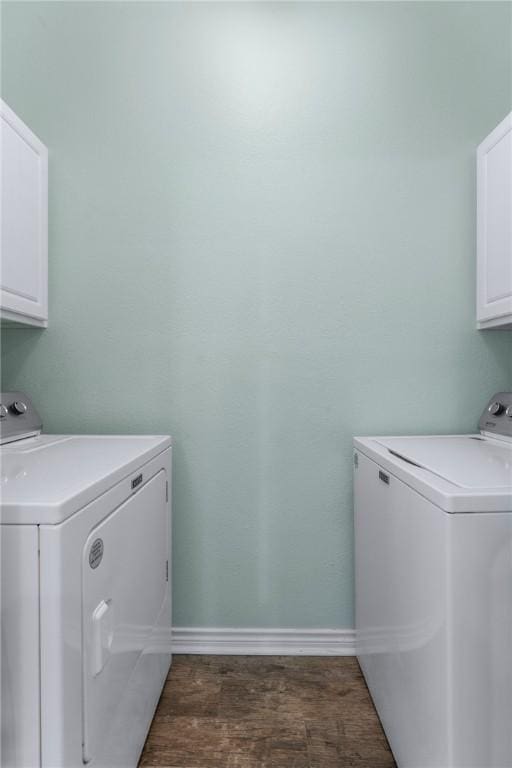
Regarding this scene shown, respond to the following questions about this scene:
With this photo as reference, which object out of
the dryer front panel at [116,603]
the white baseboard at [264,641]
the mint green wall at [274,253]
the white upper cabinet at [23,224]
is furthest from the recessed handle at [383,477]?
the white upper cabinet at [23,224]

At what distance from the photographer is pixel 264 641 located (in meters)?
1.71

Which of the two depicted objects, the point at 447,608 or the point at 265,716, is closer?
the point at 447,608

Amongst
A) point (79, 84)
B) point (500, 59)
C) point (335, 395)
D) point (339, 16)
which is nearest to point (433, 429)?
point (335, 395)

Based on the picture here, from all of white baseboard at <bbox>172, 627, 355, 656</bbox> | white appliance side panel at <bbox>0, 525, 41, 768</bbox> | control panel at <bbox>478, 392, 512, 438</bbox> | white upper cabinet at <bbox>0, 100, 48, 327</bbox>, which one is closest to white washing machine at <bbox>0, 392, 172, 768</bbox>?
white appliance side panel at <bbox>0, 525, 41, 768</bbox>

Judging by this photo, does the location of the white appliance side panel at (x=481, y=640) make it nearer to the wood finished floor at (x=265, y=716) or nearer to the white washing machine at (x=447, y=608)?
the white washing machine at (x=447, y=608)

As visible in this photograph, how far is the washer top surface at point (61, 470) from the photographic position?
2.33ft

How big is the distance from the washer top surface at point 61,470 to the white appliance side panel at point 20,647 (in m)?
0.04

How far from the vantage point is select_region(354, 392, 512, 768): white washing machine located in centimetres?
83

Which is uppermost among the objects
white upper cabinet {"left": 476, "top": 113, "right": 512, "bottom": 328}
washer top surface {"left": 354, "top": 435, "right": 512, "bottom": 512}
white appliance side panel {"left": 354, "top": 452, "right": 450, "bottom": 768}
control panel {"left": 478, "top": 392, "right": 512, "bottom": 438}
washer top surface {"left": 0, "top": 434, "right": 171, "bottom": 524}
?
white upper cabinet {"left": 476, "top": 113, "right": 512, "bottom": 328}

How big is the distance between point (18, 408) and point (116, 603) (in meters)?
0.86

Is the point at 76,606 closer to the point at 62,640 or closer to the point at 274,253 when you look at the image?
the point at 62,640

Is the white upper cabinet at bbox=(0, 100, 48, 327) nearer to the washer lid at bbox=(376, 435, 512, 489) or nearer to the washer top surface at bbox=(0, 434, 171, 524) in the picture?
the washer top surface at bbox=(0, 434, 171, 524)

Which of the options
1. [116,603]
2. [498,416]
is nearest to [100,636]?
[116,603]

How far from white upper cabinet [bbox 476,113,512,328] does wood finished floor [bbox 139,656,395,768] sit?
136cm
